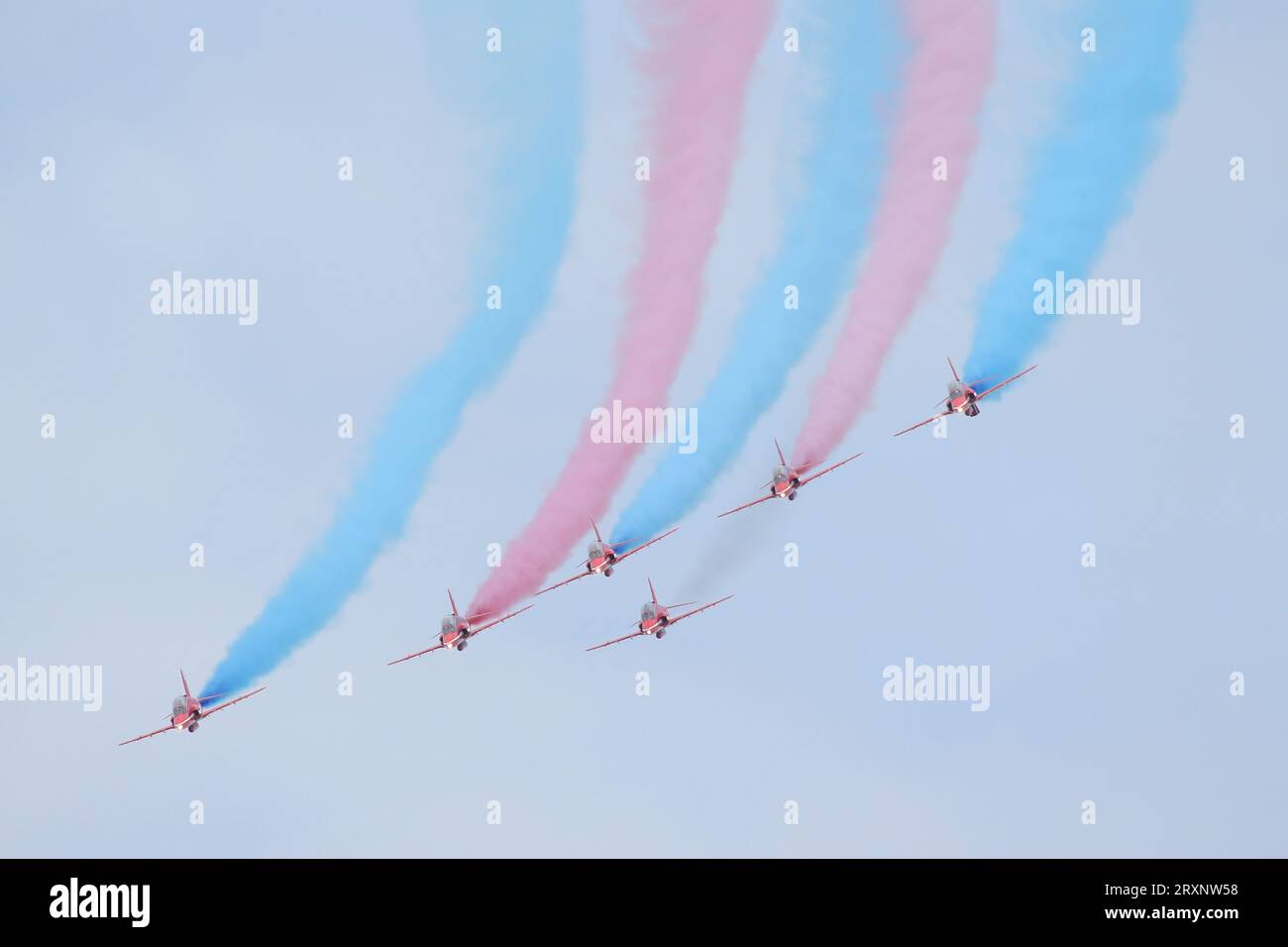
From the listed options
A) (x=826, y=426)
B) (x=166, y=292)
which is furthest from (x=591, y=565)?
(x=166, y=292)

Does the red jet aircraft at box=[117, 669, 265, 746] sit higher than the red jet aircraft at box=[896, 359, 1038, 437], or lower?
lower

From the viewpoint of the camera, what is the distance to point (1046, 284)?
60844 millimetres

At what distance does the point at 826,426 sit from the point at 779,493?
241 cm
